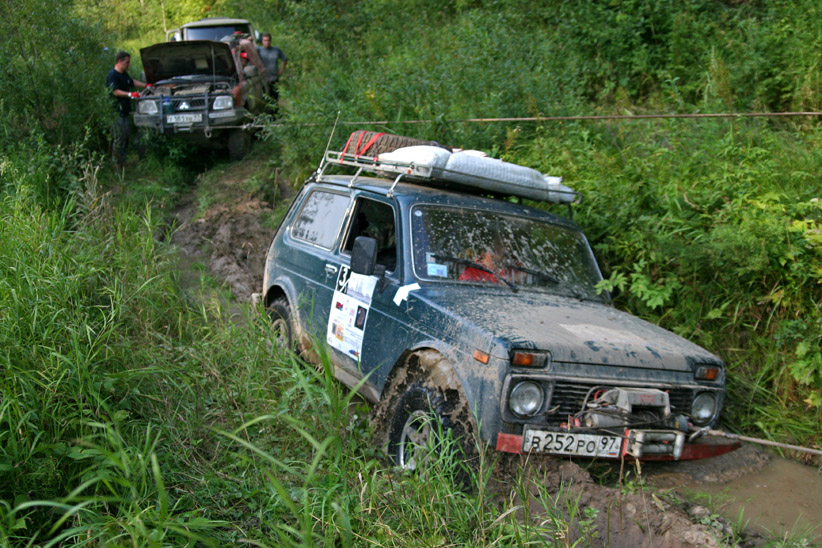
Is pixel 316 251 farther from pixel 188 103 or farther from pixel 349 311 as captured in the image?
pixel 188 103

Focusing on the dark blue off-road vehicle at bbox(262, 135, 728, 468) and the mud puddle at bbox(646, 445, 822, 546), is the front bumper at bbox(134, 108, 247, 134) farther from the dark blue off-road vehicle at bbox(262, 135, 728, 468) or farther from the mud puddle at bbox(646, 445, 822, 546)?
the mud puddle at bbox(646, 445, 822, 546)

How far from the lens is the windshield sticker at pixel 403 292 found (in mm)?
4098

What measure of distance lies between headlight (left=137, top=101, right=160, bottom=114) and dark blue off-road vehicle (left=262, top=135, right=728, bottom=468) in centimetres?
527

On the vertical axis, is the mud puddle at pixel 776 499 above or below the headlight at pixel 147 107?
below

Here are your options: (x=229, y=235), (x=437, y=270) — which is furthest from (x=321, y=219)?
(x=229, y=235)

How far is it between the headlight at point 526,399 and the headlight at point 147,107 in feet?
27.6

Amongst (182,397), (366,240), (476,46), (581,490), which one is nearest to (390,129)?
(476,46)

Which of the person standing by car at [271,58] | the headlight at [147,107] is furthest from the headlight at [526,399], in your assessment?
the person standing by car at [271,58]

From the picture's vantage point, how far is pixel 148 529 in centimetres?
263

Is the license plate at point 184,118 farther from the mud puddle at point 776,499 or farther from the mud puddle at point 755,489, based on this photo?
the mud puddle at point 776,499

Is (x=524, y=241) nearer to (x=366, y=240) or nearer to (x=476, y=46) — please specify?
(x=366, y=240)

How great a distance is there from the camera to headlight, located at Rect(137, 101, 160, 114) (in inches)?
393

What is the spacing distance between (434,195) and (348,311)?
0.99 meters

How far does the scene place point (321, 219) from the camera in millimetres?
5492
